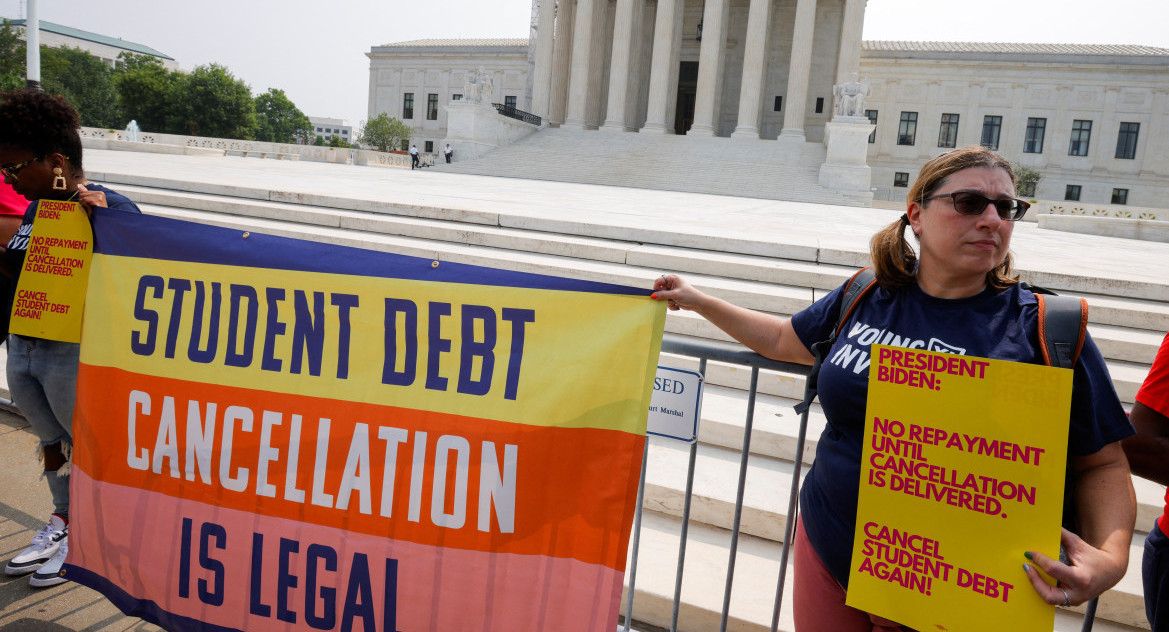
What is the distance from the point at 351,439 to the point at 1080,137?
59.6 m

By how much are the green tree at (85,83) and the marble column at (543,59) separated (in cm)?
5108

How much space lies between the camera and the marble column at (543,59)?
140ft

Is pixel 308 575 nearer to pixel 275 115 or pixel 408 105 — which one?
pixel 408 105

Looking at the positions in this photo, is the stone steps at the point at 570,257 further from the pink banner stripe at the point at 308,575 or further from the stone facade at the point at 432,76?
the stone facade at the point at 432,76

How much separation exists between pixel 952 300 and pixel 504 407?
135 centimetres

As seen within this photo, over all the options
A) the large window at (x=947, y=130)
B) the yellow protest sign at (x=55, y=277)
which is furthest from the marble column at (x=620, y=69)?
the yellow protest sign at (x=55, y=277)

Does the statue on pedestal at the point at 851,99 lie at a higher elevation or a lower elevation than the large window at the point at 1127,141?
lower

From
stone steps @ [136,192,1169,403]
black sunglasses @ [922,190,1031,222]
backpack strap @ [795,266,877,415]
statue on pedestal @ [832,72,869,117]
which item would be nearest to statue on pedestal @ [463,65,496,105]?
statue on pedestal @ [832,72,869,117]

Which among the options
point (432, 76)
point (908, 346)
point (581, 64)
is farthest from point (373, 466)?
point (432, 76)

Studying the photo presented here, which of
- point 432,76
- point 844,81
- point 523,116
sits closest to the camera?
point 844,81

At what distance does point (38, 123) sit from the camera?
3084mm

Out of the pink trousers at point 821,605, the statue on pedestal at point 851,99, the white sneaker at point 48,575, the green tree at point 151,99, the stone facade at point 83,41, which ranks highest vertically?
the stone facade at point 83,41

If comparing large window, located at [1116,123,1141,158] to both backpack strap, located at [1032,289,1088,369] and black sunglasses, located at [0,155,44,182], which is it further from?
black sunglasses, located at [0,155,44,182]

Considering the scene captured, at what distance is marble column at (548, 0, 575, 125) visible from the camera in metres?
43.5
